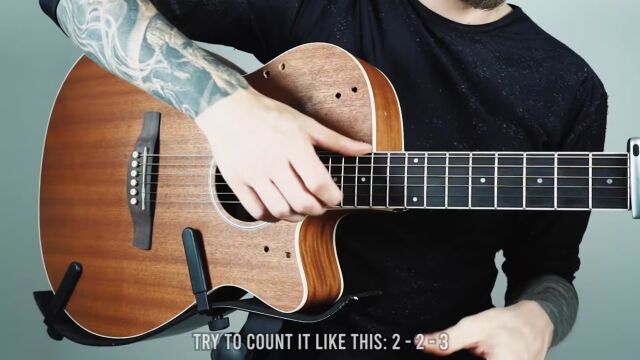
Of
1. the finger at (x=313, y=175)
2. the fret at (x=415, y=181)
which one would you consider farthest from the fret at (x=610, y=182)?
the finger at (x=313, y=175)

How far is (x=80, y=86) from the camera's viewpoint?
141cm

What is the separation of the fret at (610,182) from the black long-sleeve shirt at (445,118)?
31 cm

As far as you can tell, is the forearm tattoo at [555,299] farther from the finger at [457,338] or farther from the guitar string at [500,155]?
the guitar string at [500,155]

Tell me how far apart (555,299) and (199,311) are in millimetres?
575

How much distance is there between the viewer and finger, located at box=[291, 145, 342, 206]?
37.3 inches

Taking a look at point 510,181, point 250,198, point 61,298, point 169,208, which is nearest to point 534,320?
point 510,181

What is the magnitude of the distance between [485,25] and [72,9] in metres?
0.68

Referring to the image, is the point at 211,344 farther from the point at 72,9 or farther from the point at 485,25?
the point at 485,25

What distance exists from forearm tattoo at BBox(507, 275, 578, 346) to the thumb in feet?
1.30

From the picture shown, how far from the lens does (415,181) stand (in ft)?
3.34

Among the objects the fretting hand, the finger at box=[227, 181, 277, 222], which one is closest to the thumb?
the fretting hand

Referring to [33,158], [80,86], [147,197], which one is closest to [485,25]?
[147,197]

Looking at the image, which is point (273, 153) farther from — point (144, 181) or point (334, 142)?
point (144, 181)

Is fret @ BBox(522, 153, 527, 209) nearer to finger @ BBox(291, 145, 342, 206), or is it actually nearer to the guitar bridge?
finger @ BBox(291, 145, 342, 206)
